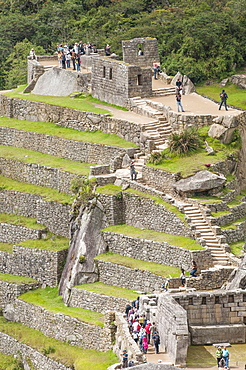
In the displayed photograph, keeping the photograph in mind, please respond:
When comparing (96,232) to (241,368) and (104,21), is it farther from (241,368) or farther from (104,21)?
(104,21)

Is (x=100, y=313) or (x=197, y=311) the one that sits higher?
(x=197, y=311)

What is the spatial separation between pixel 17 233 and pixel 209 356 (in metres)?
27.7

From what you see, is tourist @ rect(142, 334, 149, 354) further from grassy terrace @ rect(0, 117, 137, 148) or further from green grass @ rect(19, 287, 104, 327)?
grassy terrace @ rect(0, 117, 137, 148)

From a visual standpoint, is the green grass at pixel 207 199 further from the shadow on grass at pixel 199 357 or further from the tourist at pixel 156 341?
the shadow on grass at pixel 199 357

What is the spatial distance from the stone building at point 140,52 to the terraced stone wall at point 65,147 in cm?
860

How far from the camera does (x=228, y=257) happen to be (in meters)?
68.6

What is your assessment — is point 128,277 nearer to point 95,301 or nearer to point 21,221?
point 95,301

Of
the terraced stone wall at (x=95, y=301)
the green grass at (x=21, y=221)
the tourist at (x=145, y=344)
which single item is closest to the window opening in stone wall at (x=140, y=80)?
the green grass at (x=21, y=221)

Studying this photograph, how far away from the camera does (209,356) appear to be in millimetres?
51938

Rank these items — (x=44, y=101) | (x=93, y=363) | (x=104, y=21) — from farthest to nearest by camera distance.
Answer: (x=104, y=21) → (x=44, y=101) → (x=93, y=363)

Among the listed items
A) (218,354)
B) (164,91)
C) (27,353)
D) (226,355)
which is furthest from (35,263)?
(226,355)

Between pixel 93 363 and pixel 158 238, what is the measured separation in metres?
8.98

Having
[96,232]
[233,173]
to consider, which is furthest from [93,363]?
[233,173]

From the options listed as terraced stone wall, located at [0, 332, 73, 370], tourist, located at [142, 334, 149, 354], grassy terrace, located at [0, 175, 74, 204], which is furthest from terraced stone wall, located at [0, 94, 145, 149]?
tourist, located at [142, 334, 149, 354]
